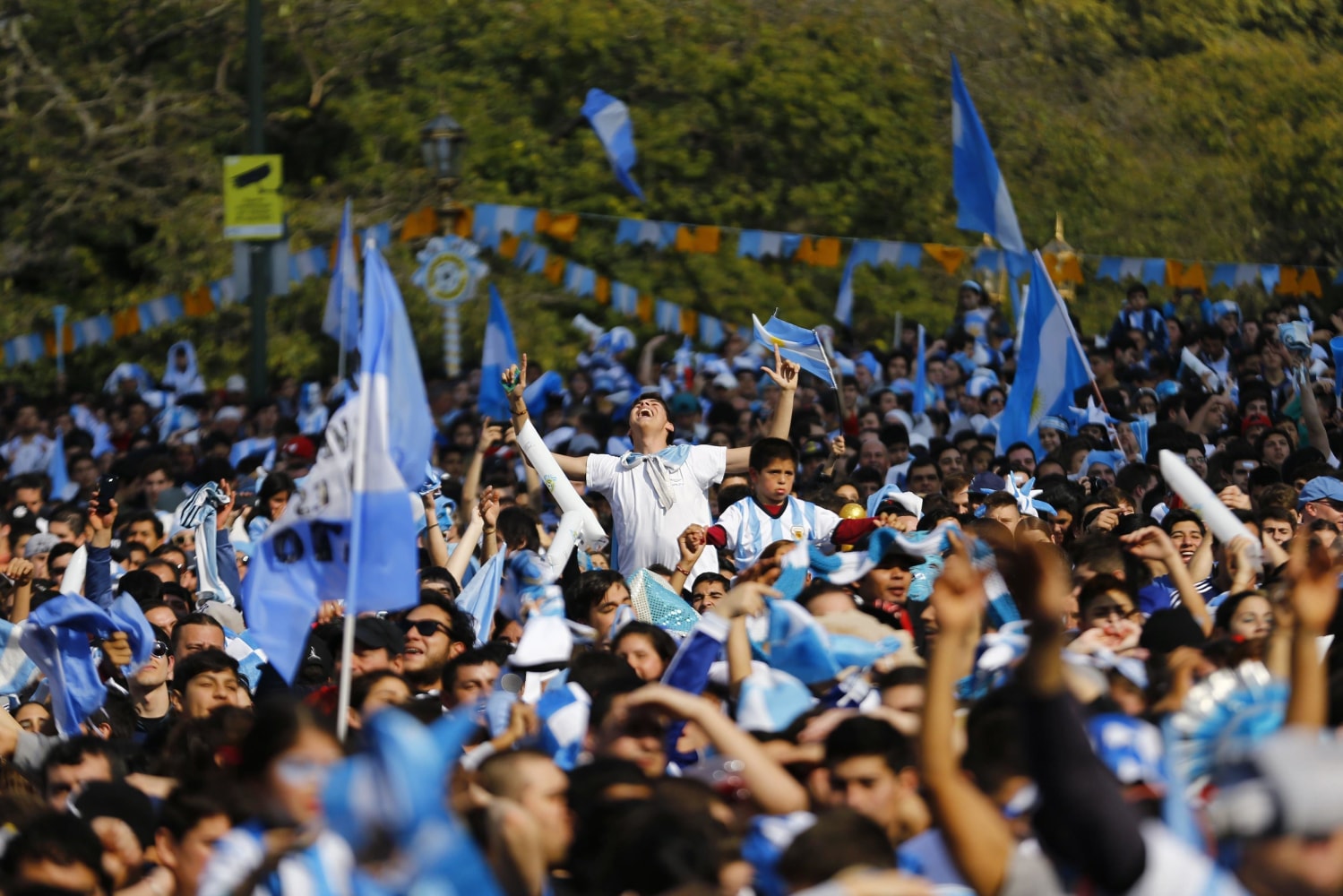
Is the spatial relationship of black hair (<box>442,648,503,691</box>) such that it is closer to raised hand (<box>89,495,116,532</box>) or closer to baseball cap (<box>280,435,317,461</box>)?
raised hand (<box>89,495,116,532</box>)

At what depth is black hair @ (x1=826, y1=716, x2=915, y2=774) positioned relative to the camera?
421cm

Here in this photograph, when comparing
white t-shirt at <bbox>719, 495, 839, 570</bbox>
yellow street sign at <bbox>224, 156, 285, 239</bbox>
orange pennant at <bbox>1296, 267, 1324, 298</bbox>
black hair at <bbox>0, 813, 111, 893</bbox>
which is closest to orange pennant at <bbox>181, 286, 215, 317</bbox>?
yellow street sign at <bbox>224, 156, 285, 239</bbox>

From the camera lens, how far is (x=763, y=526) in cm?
818

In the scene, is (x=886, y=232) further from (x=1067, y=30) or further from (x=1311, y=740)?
(x=1311, y=740)

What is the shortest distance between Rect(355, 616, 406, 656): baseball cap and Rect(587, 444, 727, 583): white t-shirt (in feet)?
5.52

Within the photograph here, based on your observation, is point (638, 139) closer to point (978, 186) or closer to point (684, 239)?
point (684, 239)

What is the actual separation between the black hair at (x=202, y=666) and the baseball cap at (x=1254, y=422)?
7191 mm

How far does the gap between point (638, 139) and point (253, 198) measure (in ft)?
23.8

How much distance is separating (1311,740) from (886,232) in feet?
67.0

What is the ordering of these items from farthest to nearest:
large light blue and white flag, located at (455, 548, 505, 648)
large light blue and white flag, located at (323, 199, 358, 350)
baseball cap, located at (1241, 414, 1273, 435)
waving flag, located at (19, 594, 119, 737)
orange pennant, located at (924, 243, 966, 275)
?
orange pennant, located at (924, 243, 966, 275)
baseball cap, located at (1241, 414, 1273, 435)
large light blue and white flag, located at (323, 199, 358, 350)
large light blue and white flag, located at (455, 548, 505, 648)
waving flag, located at (19, 594, 119, 737)

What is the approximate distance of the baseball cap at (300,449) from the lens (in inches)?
571

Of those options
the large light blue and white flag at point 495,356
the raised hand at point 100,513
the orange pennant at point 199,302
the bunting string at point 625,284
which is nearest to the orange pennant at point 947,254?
the bunting string at point 625,284

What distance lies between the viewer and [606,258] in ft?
75.4

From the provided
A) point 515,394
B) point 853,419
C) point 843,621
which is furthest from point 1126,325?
point 843,621
